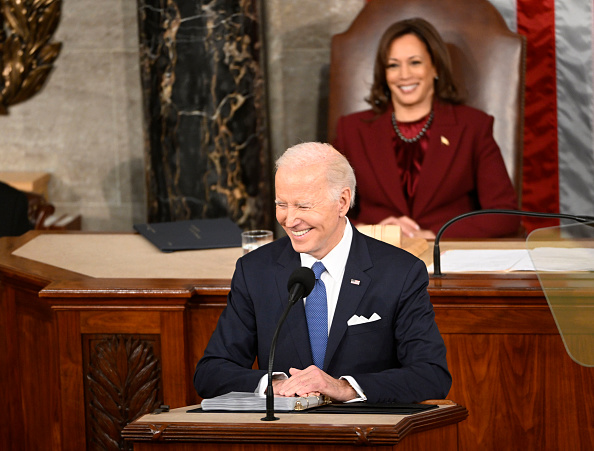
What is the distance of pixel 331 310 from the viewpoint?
8.59ft

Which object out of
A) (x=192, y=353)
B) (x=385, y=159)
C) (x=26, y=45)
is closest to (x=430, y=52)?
(x=385, y=159)

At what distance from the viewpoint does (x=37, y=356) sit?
3457 millimetres

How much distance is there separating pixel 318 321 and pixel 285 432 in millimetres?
620

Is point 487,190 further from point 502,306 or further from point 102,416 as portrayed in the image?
point 102,416

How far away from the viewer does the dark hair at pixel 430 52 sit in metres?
4.94

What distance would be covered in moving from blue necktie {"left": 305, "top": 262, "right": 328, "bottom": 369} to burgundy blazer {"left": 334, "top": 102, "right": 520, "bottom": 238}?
2287 mm

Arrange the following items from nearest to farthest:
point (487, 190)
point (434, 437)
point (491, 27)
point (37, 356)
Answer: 1. point (434, 437)
2. point (37, 356)
3. point (487, 190)
4. point (491, 27)

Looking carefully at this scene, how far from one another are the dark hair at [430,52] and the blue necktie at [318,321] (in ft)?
8.59

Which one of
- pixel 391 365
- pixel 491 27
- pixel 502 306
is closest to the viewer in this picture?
pixel 391 365

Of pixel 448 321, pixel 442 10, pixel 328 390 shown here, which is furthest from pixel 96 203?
pixel 328 390

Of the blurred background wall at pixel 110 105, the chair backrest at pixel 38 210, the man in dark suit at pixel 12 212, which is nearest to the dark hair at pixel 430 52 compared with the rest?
the blurred background wall at pixel 110 105

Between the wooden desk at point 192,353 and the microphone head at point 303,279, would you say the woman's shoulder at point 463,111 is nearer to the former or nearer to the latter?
the wooden desk at point 192,353

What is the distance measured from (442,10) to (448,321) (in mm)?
2716

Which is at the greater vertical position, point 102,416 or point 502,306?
point 502,306
